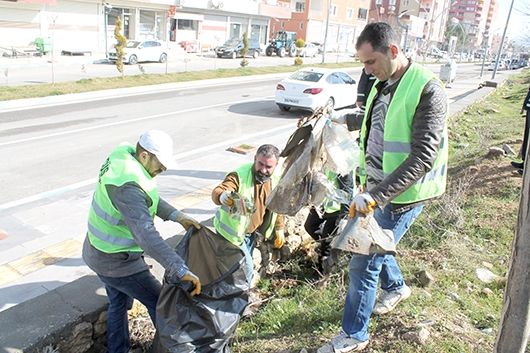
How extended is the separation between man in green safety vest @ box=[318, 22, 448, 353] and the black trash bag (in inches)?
25.0

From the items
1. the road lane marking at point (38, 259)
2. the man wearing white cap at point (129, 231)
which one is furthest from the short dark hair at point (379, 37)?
the road lane marking at point (38, 259)

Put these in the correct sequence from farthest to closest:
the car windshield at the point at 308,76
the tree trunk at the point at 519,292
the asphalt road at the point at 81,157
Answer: the car windshield at the point at 308,76, the asphalt road at the point at 81,157, the tree trunk at the point at 519,292

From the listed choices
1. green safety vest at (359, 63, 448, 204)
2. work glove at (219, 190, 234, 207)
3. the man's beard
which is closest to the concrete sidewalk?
work glove at (219, 190, 234, 207)

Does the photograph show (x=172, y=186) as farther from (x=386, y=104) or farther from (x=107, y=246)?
(x=386, y=104)

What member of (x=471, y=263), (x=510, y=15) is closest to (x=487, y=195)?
(x=471, y=263)

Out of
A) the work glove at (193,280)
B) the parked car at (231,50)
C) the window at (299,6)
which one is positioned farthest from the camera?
the window at (299,6)

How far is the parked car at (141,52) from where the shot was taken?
82.4 ft

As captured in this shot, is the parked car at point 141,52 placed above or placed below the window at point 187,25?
below

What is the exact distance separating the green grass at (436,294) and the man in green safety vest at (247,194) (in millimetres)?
488

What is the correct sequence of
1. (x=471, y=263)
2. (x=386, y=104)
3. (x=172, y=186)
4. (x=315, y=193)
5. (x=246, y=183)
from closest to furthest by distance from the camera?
(x=386, y=104)
(x=315, y=193)
(x=246, y=183)
(x=471, y=263)
(x=172, y=186)

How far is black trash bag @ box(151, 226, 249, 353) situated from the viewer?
2721 mm

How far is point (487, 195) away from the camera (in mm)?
6367

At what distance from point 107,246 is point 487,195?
5.29 meters

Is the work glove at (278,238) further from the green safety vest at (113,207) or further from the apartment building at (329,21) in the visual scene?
the apartment building at (329,21)
